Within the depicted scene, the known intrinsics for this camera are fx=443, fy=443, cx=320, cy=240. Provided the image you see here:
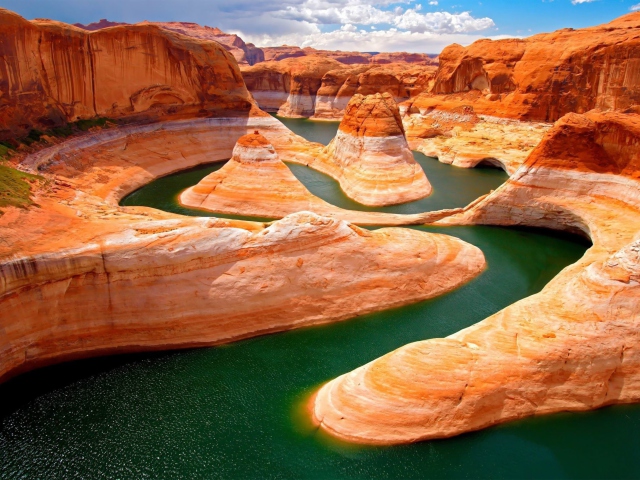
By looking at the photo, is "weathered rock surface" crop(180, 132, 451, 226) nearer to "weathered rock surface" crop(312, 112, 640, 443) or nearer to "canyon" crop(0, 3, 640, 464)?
"canyon" crop(0, 3, 640, 464)

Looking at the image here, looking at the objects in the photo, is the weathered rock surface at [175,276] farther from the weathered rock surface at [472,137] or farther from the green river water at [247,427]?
the weathered rock surface at [472,137]

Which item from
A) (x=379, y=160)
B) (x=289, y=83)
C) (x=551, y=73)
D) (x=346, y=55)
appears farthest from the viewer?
(x=346, y=55)

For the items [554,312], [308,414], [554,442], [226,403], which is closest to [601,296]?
[554,312]

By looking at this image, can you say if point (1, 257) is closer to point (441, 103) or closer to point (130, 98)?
point (130, 98)

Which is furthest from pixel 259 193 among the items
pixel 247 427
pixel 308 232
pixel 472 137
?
pixel 472 137

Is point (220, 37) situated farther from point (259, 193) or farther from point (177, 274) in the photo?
point (177, 274)

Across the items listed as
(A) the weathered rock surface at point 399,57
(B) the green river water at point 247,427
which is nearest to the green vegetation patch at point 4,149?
(B) the green river water at point 247,427

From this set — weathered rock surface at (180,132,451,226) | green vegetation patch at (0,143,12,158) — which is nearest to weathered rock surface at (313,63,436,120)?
weathered rock surface at (180,132,451,226)
